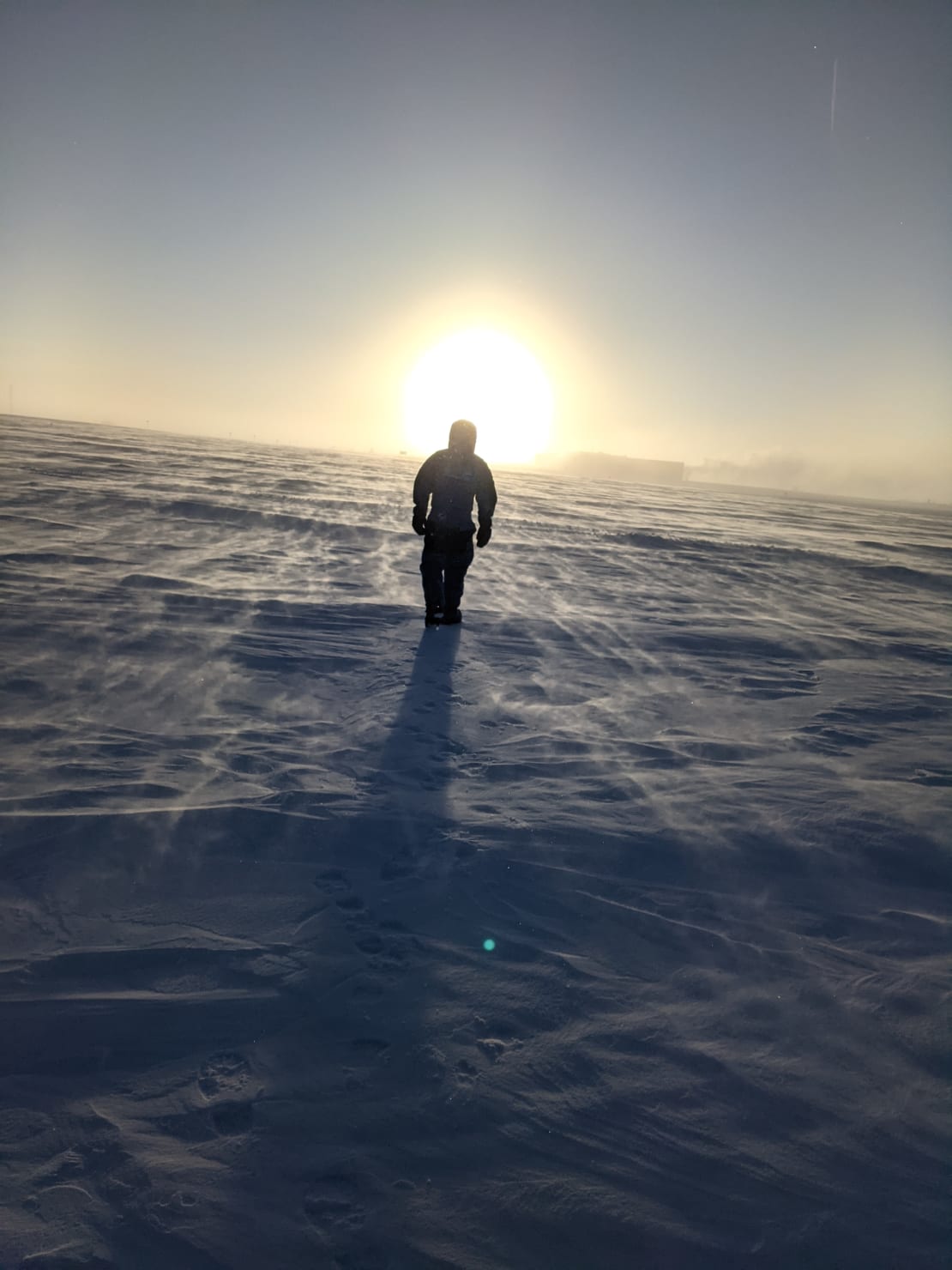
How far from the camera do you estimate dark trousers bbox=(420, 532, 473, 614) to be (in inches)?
231

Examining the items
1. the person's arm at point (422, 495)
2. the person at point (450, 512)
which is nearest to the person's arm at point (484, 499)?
the person at point (450, 512)

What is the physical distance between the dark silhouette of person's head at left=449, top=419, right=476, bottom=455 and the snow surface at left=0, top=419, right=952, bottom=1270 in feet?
6.67

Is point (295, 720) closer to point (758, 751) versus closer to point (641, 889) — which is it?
point (641, 889)

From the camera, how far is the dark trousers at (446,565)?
5.88 m

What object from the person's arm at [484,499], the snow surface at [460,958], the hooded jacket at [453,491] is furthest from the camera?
the person's arm at [484,499]

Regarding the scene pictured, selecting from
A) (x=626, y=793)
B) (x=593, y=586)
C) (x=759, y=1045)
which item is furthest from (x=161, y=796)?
(x=593, y=586)

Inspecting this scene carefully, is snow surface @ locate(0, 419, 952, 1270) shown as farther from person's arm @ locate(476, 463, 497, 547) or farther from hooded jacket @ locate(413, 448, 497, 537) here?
person's arm @ locate(476, 463, 497, 547)

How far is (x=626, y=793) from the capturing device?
128 inches

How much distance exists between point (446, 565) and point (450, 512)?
0.48 m

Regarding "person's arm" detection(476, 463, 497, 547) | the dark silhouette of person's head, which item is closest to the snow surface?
"person's arm" detection(476, 463, 497, 547)

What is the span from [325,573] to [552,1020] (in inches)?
263

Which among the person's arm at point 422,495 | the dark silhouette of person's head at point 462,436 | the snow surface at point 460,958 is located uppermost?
the dark silhouette of person's head at point 462,436

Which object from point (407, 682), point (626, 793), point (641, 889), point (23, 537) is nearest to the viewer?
point (641, 889)

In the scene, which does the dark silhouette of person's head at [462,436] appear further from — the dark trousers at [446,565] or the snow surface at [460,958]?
the snow surface at [460,958]
